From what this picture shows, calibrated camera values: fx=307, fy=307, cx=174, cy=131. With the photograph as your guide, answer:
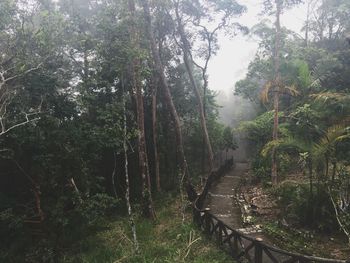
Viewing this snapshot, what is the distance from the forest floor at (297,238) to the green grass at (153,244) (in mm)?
1793

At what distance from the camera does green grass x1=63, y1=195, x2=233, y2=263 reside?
827 cm

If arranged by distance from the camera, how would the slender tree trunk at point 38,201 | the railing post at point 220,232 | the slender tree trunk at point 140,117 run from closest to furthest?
→ 1. the railing post at point 220,232
2. the slender tree trunk at point 38,201
3. the slender tree trunk at point 140,117

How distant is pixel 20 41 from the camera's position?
9250mm

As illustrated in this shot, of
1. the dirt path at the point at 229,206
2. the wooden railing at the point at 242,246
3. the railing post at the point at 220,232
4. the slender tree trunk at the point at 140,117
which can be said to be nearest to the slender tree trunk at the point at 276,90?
the dirt path at the point at 229,206

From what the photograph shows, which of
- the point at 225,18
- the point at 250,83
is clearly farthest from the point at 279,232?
the point at 250,83

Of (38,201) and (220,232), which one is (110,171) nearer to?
(38,201)

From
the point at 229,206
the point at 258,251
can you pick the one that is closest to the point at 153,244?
the point at 258,251

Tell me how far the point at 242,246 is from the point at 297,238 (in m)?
1.85

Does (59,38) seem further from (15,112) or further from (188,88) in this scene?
(188,88)

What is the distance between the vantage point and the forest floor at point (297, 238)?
767 centimetres

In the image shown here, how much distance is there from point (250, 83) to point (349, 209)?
16885 mm

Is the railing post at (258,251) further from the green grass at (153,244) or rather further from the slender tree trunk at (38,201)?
the slender tree trunk at (38,201)

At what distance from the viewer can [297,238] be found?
856 cm

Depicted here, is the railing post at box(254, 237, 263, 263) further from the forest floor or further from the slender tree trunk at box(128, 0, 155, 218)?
the slender tree trunk at box(128, 0, 155, 218)
